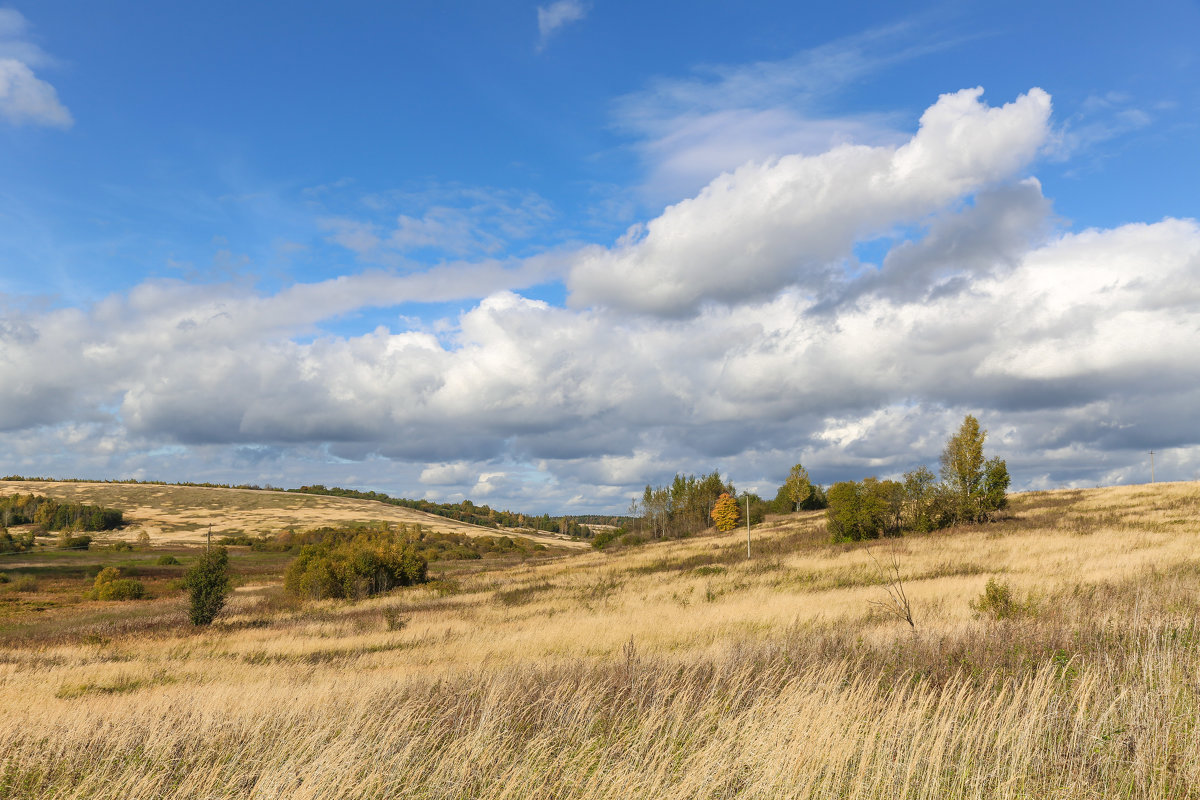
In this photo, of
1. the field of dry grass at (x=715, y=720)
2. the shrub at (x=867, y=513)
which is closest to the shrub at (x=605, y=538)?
the shrub at (x=867, y=513)

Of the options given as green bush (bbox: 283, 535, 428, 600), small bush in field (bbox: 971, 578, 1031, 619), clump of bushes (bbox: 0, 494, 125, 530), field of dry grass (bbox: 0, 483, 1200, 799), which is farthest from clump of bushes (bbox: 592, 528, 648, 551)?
field of dry grass (bbox: 0, 483, 1200, 799)

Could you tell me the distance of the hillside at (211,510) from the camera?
11400cm

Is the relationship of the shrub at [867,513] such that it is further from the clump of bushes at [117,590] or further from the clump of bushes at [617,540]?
the clump of bushes at [117,590]

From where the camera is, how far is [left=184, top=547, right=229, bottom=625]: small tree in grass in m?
32.1

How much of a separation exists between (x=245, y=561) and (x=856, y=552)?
250ft

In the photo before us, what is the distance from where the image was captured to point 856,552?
3828 centimetres

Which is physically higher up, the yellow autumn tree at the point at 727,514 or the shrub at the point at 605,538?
the yellow autumn tree at the point at 727,514

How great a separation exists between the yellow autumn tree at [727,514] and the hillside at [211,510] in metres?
46.0

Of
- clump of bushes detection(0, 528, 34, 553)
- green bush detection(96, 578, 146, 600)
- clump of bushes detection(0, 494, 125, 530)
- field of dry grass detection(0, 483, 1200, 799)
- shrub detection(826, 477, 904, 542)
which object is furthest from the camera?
clump of bushes detection(0, 494, 125, 530)

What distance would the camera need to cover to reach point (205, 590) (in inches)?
1267

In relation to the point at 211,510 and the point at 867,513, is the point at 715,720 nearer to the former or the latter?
the point at 867,513

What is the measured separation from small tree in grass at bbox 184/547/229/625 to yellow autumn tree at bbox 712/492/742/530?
236 feet

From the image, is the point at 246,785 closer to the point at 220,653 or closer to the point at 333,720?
the point at 333,720

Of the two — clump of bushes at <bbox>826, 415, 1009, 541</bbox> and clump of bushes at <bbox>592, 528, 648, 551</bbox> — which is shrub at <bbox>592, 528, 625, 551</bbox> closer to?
clump of bushes at <bbox>592, 528, 648, 551</bbox>
